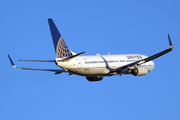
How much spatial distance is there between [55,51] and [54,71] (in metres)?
9.18

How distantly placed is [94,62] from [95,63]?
233 millimetres

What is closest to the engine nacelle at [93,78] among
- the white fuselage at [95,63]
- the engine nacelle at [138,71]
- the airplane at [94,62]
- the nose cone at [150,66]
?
the airplane at [94,62]

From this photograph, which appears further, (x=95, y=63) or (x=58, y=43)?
(x=95, y=63)

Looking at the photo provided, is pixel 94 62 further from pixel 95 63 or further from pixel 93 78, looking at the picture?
pixel 93 78

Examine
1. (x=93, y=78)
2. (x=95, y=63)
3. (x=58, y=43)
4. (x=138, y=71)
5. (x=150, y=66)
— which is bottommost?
(x=138, y=71)

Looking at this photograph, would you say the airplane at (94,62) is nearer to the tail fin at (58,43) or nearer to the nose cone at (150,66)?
the tail fin at (58,43)

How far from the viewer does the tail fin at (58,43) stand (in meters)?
49.7

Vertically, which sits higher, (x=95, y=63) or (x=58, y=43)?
(x=58, y=43)

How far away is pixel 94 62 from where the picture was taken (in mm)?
54812

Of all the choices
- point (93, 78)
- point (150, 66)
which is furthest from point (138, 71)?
point (150, 66)

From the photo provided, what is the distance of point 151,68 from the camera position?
64.7 metres

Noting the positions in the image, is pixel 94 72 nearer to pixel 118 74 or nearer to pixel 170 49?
pixel 118 74

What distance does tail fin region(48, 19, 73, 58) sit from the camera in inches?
1957

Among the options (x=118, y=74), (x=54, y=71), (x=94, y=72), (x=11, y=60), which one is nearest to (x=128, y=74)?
(x=118, y=74)
